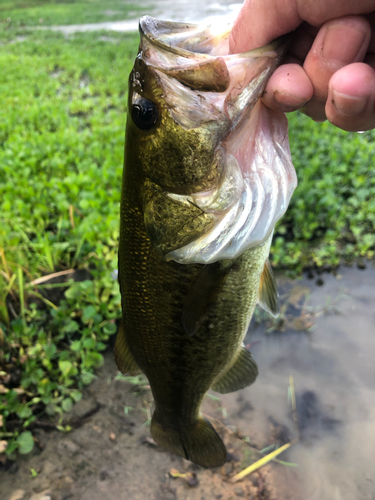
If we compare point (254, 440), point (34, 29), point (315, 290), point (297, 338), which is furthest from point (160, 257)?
point (34, 29)

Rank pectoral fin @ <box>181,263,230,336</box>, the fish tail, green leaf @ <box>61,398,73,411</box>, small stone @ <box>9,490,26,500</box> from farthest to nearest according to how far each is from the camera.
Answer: green leaf @ <box>61,398,73,411</box>
small stone @ <box>9,490,26,500</box>
the fish tail
pectoral fin @ <box>181,263,230,336</box>

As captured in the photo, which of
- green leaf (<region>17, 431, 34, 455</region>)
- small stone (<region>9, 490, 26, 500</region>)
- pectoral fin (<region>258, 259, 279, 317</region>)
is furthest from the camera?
green leaf (<region>17, 431, 34, 455</region>)

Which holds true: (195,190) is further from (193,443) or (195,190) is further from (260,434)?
(260,434)

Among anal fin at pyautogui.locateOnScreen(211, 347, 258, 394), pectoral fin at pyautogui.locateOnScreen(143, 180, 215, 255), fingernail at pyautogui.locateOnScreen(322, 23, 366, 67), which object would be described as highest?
fingernail at pyautogui.locateOnScreen(322, 23, 366, 67)

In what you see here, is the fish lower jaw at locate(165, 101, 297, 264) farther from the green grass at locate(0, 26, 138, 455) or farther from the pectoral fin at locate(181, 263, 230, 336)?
the green grass at locate(0, 26, 138, 455)

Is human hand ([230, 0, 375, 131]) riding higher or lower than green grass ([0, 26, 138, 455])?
higher

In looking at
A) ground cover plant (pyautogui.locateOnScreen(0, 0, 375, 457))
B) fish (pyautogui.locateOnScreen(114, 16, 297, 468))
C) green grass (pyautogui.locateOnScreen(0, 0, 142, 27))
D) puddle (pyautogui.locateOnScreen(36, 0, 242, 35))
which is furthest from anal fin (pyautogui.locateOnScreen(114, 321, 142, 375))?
green grass (pyautogui.locateOnScreen(0, 0, 142, 27))

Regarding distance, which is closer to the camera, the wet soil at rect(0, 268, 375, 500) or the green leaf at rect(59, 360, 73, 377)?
the wet soil at rect(0, 268, 375, 500)

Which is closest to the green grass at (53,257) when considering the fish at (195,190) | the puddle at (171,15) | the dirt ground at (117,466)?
the dirt ground at (117,466)
